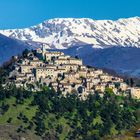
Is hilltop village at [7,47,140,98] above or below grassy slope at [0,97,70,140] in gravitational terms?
above

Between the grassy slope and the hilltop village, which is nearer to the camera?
the grassy slope

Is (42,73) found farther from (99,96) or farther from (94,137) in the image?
(94,137)

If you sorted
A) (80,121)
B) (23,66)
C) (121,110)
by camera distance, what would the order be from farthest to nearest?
(23,66) → (121,110) → (80,121)

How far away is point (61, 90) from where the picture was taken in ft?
447

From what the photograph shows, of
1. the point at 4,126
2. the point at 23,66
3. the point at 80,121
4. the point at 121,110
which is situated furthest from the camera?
the point at 23,66

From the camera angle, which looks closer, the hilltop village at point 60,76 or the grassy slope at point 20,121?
the grassy slope at point 20,121

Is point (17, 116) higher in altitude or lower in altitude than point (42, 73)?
lower

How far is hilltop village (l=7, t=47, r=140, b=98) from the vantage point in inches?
5423

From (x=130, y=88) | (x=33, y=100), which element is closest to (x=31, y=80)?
(x=33, y=100)

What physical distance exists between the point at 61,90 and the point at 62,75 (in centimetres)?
797

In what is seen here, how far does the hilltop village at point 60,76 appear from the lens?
5423 inches

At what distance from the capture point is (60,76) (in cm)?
→ 14338

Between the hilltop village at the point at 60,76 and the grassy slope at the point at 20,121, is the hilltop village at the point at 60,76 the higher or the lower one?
the higher one

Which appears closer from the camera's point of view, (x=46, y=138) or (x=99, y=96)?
(x=46, y=138)
